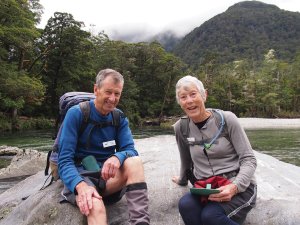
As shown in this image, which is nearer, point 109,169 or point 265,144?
point 109,169

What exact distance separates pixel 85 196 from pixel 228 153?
1307mm

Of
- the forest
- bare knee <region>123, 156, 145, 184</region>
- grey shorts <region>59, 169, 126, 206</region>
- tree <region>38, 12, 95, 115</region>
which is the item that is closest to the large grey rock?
grey shorts <region>59, 169, 126, 206</region>

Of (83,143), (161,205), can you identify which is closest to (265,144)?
(161,205)

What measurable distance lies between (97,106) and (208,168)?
1.20 metres

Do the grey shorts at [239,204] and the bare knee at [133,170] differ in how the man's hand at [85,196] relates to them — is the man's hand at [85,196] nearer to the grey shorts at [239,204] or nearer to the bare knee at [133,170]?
the bare knee at [133,170]

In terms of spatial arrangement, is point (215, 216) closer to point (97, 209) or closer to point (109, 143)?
point (97, 209)

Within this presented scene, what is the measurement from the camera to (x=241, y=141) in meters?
3.24

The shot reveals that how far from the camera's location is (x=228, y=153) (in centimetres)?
332

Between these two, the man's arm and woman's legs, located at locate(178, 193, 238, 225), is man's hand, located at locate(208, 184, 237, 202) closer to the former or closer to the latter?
woman's legs, located at locate(178, 193, 238, 225)

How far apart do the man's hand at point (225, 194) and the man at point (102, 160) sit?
597 millimetres

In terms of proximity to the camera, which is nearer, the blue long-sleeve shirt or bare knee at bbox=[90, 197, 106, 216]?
bare knee at bbox=[90, 197, 106, 216]

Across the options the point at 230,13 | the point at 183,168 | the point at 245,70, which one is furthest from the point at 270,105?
the point at 230,13

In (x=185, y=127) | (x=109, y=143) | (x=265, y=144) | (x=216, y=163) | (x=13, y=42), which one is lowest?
(x=265, y=144)

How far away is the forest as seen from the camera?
87.1 feet
